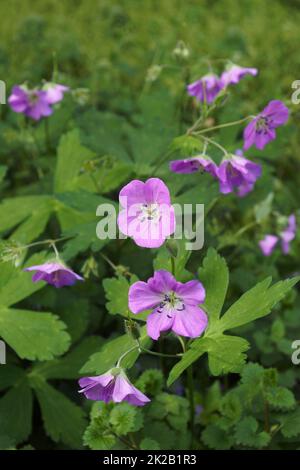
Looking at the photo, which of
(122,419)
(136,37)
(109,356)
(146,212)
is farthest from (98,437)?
(136,37)

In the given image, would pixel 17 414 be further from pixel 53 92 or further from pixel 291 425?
pixel 53 92

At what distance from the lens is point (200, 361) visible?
2027 mm

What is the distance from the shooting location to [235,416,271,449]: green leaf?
1.56 m

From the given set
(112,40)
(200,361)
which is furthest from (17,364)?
(112,40)

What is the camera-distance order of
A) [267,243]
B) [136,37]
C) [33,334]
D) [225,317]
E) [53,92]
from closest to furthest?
1. [225,317]
2. [33,334]
3. [53,92]
4. [267,243]
5. [136,37]

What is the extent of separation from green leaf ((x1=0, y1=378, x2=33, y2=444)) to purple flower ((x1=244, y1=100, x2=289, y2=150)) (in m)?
0.90

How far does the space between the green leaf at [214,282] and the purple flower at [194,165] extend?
0.69ft

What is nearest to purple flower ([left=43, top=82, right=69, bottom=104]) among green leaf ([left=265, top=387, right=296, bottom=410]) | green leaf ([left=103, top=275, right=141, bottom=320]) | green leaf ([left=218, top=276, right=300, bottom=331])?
green leaf ([left=103, top=275, right=141, bottom=320])

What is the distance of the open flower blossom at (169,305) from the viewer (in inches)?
49.6

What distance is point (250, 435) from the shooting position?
1583 mm

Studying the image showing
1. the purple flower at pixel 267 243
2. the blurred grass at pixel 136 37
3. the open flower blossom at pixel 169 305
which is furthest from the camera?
the blurred grass at pixel 136 37

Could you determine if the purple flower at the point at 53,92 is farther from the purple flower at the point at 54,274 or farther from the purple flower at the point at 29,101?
the purple flower at the point at 54,274

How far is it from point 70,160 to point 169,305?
3.02 feet

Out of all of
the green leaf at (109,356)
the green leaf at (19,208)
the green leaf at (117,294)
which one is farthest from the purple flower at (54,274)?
the green leaf at (19,208)
